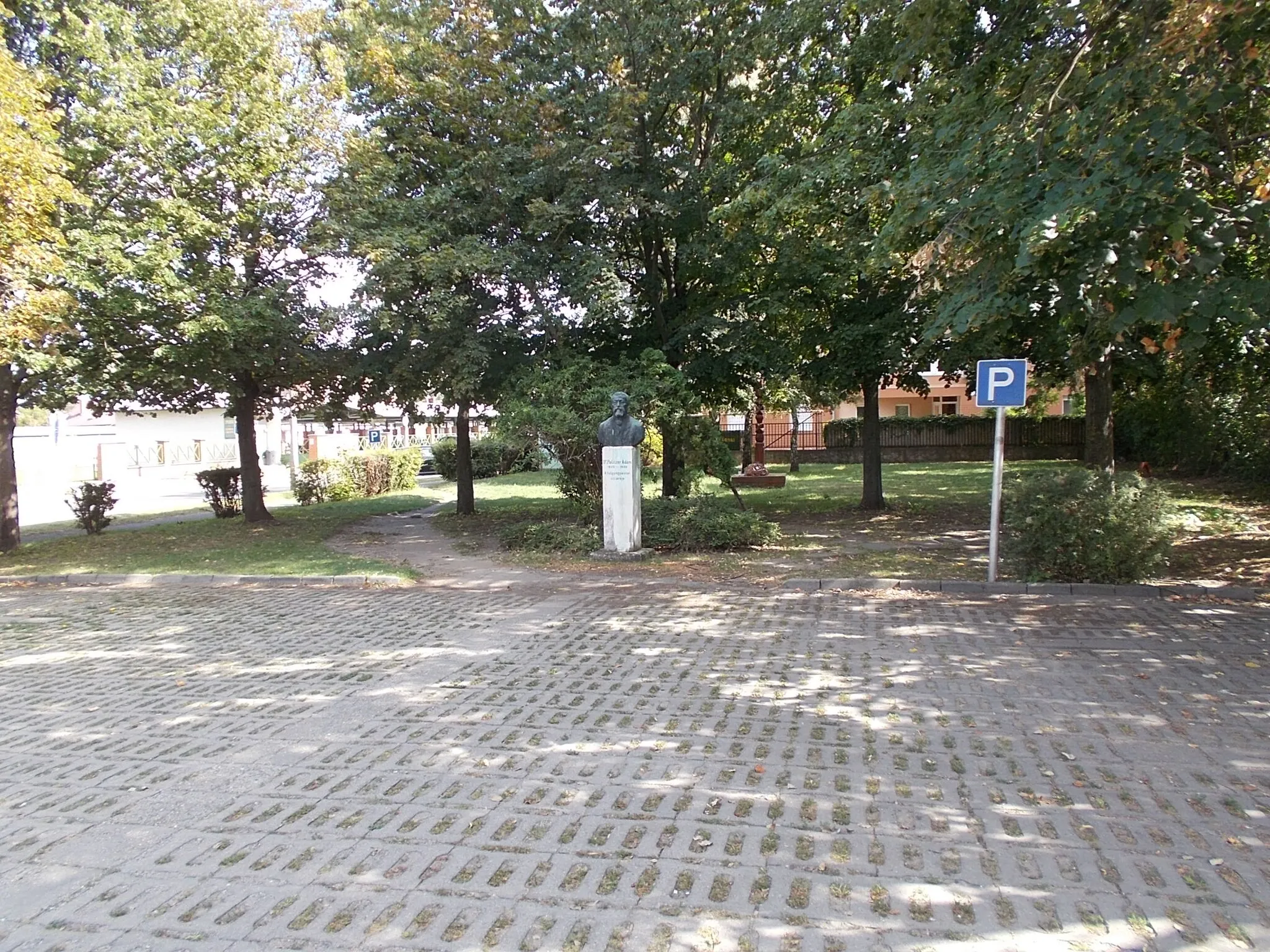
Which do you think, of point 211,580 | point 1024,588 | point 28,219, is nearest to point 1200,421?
point 1024,588

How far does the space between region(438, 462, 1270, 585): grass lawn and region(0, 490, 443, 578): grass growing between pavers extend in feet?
7.99

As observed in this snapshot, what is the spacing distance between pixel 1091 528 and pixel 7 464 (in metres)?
16.7

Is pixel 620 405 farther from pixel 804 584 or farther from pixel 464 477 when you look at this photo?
pixel 464 477

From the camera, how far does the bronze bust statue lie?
11.9m

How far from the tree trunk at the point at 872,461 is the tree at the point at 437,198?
709 centimetres

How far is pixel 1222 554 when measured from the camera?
10.9 metres

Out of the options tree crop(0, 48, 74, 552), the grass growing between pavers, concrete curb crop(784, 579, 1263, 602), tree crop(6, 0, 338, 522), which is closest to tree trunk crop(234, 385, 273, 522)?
the grass growing between pavers

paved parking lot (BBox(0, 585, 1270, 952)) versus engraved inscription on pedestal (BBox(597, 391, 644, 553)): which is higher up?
engraved inscription on pedestal (BBox(597, 391, 644, 553))

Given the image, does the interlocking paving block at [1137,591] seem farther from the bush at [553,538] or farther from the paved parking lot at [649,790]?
the bush at [553,538]

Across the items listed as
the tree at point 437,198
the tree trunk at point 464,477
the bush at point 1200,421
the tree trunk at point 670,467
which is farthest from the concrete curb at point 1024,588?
the tree trunk at point 464,477

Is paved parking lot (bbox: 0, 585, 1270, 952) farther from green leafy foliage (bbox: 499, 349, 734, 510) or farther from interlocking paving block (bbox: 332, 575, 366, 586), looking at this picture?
green leafy foliage (bbox: 499, 349, 734, 510)

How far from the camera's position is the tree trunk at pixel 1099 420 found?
40.6ft

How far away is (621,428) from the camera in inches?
471

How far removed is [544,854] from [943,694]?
3.30m
